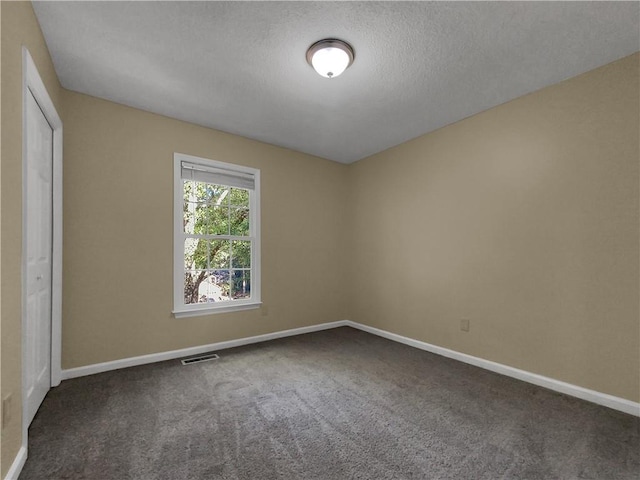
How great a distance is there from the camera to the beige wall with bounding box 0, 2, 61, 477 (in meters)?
1.42

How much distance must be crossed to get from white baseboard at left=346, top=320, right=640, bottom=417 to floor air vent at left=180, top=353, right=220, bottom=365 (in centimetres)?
226

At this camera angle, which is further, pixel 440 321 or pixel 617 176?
pixel 440 321

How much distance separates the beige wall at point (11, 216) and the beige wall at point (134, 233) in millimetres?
1260

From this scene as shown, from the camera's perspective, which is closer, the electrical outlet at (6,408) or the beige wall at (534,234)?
the electrical outlet at (6,408)

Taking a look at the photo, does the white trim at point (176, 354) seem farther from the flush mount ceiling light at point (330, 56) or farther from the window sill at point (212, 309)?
the flush mount ceiling light at point (330, 56)

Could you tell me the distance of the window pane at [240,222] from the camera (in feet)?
12.5

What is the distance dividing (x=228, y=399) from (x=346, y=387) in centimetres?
98

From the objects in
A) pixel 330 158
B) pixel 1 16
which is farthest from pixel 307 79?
pixel 330 158

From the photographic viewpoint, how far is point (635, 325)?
2.17 meters

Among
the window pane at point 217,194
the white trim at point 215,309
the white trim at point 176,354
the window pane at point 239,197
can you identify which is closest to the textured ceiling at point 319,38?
the window pane at point 217,194

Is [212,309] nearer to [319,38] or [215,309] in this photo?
[215,309]

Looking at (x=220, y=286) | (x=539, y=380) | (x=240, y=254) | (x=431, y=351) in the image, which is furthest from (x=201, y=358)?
(x=539, y=380)

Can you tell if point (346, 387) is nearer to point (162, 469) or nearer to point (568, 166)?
point (162, 469)

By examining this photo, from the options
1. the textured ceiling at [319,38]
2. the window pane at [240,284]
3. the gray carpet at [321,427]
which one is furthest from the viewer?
the window pane at [240,284]
